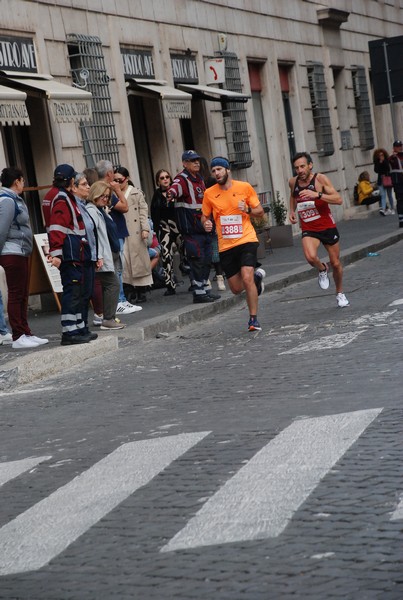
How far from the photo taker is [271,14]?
29.0 meters

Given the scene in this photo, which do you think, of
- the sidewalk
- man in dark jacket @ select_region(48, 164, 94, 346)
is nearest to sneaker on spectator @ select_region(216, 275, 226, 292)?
the sidewalk

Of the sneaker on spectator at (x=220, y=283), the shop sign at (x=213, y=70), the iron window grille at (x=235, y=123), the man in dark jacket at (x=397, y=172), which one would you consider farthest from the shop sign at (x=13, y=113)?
the man in dark jacket at (x=397, y=172)

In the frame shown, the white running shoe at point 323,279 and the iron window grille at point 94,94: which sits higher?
the iron window grille at point 94,94

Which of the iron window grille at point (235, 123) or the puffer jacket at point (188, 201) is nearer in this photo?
the puffer jacket at point (188, 201)

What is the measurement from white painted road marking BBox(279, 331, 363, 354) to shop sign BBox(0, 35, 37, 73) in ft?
25.1

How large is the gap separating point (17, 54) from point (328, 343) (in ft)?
27.7

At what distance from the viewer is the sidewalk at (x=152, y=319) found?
11445 mm

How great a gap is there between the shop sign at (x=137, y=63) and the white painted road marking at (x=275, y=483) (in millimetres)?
14557

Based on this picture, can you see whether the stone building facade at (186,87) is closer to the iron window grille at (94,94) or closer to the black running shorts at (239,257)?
the iron window grille at (94,94)

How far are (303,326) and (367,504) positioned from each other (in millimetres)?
7256

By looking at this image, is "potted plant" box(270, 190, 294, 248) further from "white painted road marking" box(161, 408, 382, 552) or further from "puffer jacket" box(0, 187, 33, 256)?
"white painted road marking" box(161, 408, 382, 552)

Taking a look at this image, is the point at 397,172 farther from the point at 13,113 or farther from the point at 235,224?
the point at 235,224

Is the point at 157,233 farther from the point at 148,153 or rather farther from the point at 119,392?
the point at 119,392

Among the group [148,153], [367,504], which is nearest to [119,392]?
[367,504]
